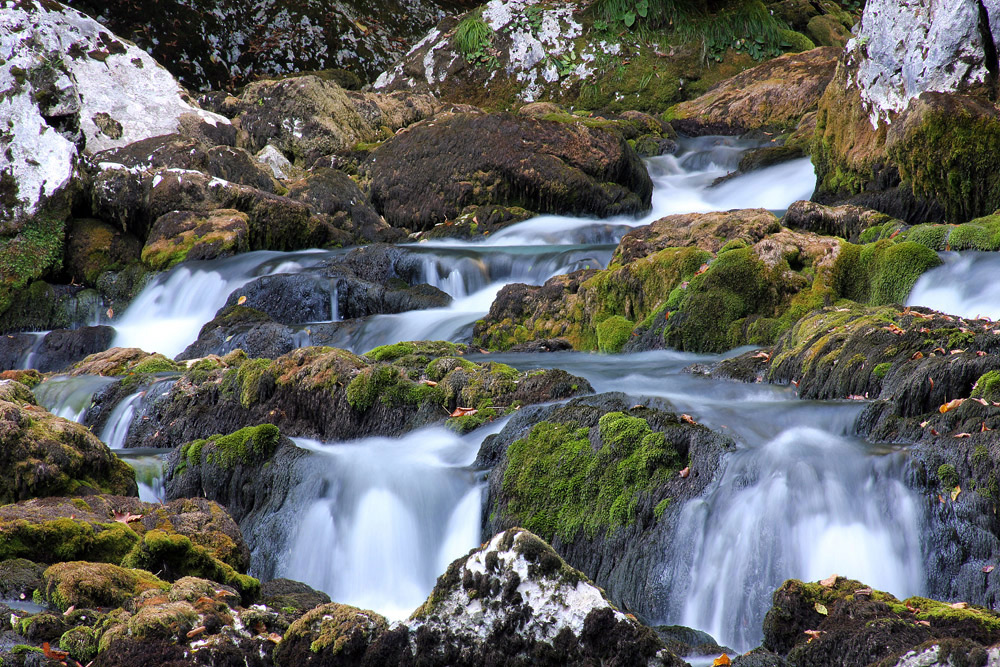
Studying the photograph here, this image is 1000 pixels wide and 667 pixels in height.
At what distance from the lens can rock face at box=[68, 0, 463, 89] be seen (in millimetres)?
22656

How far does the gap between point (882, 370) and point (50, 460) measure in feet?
16.4

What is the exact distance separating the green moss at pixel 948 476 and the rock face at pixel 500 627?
6.97 feet

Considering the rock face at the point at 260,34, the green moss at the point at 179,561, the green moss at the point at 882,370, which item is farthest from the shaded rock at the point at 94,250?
the green moss at the point at 882,370

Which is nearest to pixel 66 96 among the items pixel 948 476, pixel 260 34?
pixel 260 34

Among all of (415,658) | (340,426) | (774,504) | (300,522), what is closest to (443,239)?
(340,426)

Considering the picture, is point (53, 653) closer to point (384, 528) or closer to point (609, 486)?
point (384, 528)

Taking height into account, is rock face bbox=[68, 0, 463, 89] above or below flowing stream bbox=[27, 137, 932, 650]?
above

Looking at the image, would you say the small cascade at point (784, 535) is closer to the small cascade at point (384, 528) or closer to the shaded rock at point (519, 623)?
the small cascade at point (384, 528)

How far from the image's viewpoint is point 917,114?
10.0 metres

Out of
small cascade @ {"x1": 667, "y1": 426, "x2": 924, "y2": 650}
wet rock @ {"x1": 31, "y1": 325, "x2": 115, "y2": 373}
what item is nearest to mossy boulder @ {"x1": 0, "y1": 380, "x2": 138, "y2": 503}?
small cascade @ {"x1": 667, "y1": 426, "x2": 924, "y2": 650}

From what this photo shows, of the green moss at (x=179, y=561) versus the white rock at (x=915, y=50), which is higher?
the white rock at (x=915, y=50)

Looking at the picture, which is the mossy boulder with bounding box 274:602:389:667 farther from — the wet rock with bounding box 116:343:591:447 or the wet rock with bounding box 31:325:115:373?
the wet rock with bounding box 31:325:115:373

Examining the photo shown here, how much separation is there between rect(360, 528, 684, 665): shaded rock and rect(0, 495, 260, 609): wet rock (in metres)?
1.16

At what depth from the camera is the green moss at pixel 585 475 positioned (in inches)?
194
